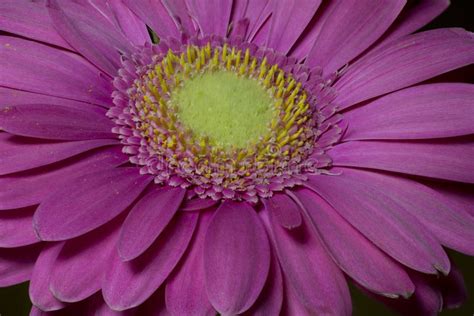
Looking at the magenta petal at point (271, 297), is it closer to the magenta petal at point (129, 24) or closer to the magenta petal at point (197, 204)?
the magenta petal at point (197, 204)

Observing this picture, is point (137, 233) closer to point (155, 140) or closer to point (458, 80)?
point (155, 140)

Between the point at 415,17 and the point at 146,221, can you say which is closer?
the point at 146,221

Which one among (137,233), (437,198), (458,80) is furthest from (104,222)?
(458,80)

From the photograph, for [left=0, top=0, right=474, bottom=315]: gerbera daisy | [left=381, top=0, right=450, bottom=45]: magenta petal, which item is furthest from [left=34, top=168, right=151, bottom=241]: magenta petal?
[left=381, top=0, right=450, bottom=45]: magenta petal

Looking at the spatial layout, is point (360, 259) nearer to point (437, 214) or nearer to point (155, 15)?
point (437, 214)

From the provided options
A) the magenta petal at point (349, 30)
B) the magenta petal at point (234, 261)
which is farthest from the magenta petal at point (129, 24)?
the magenta petal at point (234, 261)

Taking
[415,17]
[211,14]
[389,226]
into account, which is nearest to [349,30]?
[415,17]
